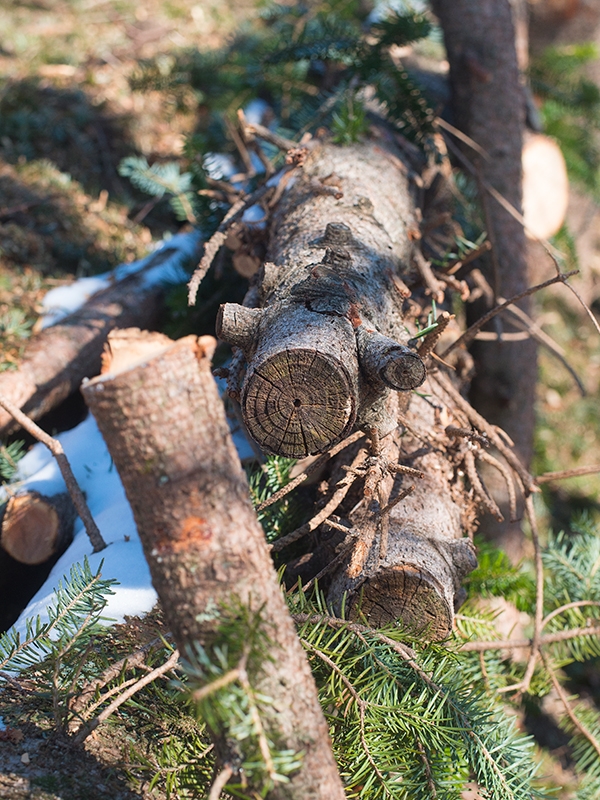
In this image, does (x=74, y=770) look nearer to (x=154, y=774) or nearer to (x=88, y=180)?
(x=154, y=774)

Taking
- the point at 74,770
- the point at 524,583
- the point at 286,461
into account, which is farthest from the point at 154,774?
the point at 524,583

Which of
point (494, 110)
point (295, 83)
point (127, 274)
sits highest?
point (295, 83)

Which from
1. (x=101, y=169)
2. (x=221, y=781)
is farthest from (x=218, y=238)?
(x=101, y=169)

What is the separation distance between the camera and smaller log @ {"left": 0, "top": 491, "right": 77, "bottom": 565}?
1.81m

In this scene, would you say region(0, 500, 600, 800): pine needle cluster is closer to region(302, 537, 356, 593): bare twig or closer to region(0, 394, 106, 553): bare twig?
region(302, 537, 356, 593): bare twig

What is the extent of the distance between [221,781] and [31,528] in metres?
1.12

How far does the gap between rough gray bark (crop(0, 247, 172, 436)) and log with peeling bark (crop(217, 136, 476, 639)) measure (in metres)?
0.85

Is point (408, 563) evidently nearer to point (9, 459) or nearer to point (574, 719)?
point (574, 719)

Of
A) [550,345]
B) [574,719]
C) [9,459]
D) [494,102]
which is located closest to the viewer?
[574,719]

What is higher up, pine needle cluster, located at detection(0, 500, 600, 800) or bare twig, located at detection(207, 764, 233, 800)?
bare twig, located at detection(207, 764, 233, 800)

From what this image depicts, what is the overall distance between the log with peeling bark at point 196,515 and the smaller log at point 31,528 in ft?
3.32

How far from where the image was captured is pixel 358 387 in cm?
128

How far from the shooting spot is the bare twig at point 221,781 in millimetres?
903

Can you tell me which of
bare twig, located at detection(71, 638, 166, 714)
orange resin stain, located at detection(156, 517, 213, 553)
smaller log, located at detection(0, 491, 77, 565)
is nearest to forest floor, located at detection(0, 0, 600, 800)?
bare twig, located at detection(71, 638, 166, 714)
